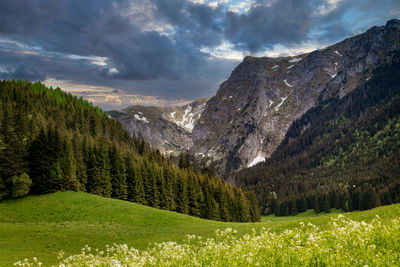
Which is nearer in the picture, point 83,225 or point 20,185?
point 83,225

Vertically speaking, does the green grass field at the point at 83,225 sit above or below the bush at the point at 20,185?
below

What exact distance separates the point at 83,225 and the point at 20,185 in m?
26.4

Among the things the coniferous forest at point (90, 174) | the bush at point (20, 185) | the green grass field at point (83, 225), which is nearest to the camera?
the green grass field at point (83, 225)

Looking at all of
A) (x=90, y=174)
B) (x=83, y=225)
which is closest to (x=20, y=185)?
(x=90, y=174)

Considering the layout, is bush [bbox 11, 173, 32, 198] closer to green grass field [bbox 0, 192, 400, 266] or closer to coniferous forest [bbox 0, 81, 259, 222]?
coniferous forest [bbox 0, 81, 259, 222]

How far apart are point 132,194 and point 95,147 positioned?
68.1 ft

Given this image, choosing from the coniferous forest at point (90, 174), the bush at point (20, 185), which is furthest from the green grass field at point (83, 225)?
the coniferous forest at point (90, 174)

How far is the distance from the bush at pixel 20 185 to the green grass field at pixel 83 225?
1.66 meters

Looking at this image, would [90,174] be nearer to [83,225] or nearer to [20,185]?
[20,185]

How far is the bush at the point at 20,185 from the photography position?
63844 mm

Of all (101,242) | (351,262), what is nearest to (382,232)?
(351,262)

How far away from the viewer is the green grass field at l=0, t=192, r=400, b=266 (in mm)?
34312

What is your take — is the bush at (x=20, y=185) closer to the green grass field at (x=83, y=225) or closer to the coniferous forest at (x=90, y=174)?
the coniferous forest at (x=90, y=174)

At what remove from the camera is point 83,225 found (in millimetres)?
50031
